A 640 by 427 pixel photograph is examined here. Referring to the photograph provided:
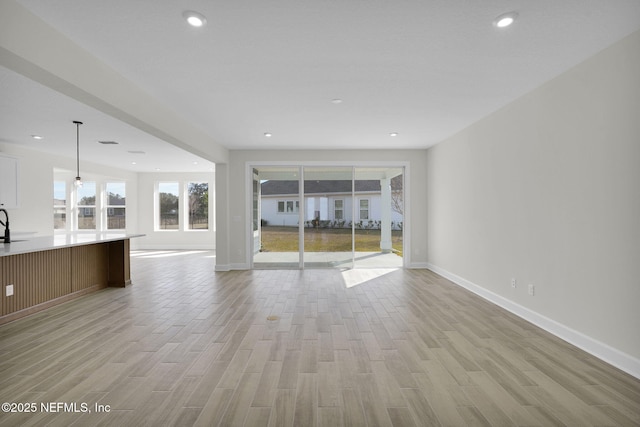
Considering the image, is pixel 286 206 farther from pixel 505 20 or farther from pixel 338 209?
pixel 505 20

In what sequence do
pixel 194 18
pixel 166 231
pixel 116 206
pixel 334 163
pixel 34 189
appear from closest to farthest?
pixel 194 18, pixel 34 189, pixel 334 163, pixel 116 206, pixel 166 231

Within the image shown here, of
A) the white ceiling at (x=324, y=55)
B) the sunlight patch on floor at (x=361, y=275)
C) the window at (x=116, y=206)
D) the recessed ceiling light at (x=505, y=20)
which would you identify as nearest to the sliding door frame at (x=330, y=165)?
the sunlight patch on floor at (x=361, y=275)

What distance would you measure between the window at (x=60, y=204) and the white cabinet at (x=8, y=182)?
3949 millimetres

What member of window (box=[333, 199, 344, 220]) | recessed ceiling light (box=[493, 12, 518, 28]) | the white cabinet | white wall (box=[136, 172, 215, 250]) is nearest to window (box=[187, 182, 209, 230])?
white wall (box=[136, 172, 215, 250])

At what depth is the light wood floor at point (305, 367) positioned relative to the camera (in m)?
2.06

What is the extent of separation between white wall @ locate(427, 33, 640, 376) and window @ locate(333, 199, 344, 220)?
3.00 metres

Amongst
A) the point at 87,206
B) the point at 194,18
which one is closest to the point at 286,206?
the point at 194,18

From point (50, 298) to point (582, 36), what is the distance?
657 centimetres

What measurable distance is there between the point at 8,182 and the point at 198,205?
513cm

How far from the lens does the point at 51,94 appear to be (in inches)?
152

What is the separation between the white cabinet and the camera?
620cm

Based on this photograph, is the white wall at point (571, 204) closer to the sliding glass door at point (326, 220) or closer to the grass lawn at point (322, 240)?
the grass lawn at point (322, 240)

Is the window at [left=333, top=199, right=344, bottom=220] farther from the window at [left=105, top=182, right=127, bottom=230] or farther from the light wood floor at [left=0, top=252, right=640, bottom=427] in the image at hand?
the window at [left=105, top=182, right=127, bottom=230]

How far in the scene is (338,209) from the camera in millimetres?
7414
